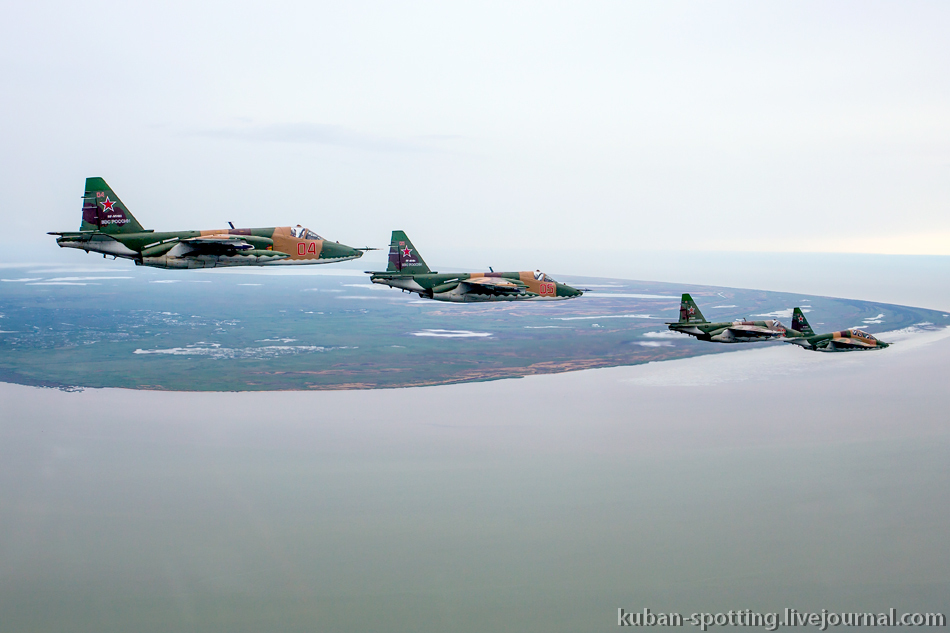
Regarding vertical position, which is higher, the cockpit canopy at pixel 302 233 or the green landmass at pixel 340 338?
the cockpit canopy at pixel 302 233

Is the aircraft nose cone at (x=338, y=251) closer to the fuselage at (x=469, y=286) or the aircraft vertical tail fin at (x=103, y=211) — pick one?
the fuselage at (x=469, y=286)

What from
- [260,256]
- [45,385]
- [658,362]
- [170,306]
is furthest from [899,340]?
[170,306]

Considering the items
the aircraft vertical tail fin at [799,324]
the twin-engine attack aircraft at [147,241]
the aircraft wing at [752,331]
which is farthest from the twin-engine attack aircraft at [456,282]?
the aircraft vertical tail fin at [799,324]

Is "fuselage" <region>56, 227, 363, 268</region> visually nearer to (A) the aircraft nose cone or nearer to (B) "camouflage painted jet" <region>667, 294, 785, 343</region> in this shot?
(A) the aircraft nose cone

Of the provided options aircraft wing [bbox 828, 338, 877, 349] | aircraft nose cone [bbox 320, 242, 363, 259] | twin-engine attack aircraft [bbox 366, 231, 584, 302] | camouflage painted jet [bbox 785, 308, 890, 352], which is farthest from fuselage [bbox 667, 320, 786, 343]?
aircraft nose cone [bbox 320, 242, 363, 259]

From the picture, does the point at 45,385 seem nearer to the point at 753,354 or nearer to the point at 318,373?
the point at 318,373

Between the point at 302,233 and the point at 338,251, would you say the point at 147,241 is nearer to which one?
the point at 302,233

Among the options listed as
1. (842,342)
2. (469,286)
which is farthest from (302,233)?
(842,342)
